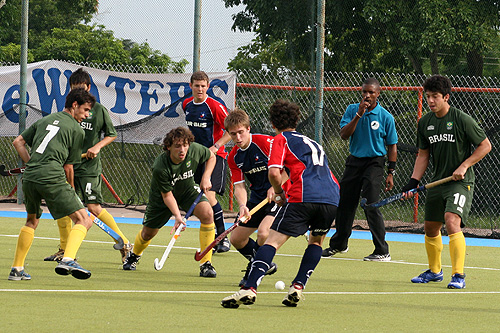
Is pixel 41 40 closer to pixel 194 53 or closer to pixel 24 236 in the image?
Result: pixel 194 53

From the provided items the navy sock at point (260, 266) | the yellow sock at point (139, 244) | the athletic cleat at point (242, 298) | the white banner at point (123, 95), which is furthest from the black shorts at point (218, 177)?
the white banner at point (123, 95)

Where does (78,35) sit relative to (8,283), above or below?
above

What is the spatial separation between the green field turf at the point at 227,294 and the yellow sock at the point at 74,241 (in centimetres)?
27

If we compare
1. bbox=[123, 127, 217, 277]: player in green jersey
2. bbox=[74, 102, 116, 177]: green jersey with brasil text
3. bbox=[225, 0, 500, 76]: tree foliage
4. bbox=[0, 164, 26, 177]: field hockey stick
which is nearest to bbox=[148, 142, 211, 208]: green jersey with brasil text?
bbox=[123, 127, 217, 277]: player in green jersey

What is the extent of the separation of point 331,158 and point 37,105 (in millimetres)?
5072

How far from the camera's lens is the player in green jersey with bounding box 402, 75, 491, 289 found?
6598 millimetres

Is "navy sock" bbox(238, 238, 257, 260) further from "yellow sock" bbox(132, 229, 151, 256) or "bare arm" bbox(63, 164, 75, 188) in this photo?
"bare arm" bbox(63, 164, 75, 188)

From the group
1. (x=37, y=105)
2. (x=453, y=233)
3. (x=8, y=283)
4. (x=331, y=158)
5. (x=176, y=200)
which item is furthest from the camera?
(x=37, y=105)

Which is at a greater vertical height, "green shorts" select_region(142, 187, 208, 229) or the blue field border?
"green shorts" select_region(142, 187, 208, 229)

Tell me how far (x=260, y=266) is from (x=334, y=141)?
7061 mm

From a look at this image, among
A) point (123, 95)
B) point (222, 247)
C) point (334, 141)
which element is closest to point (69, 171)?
point (222, 247)

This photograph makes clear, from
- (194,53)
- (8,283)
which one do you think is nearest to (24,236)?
(8,283)

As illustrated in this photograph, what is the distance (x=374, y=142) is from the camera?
27.6 ft

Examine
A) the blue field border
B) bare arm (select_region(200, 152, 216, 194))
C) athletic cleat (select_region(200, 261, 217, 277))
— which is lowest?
the blue field border
